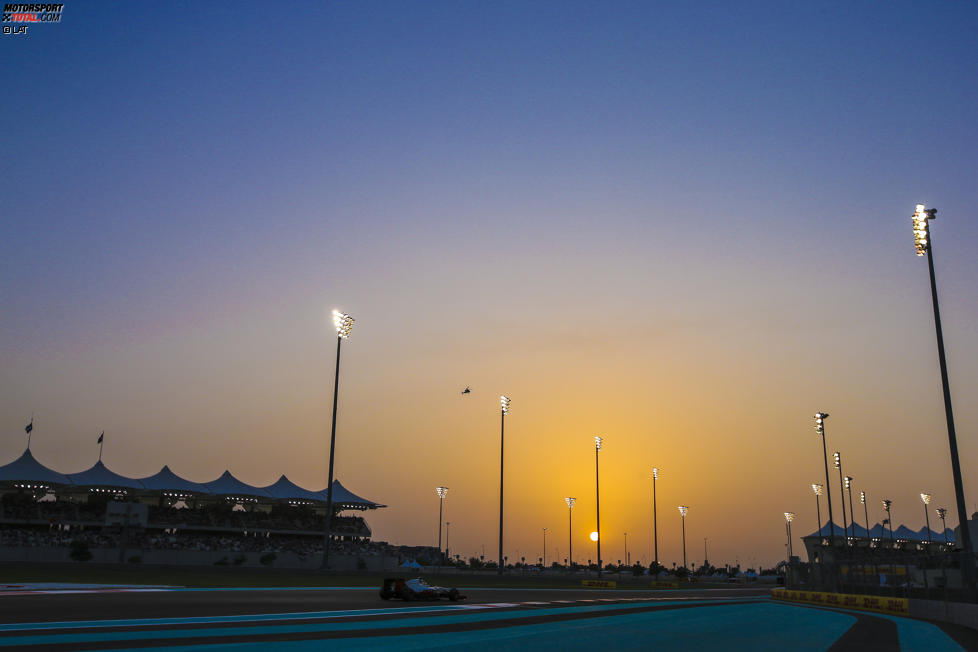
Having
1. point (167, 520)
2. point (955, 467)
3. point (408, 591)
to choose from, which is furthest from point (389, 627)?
point (167, 520)

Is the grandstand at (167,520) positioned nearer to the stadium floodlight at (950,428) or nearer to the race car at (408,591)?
the race car at (408,591)

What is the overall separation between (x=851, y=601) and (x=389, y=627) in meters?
31.7

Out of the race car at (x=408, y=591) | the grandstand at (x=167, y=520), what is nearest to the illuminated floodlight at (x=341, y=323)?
the race car at (x=408, y=591)

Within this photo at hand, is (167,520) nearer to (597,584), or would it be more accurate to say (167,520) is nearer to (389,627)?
(597,584)

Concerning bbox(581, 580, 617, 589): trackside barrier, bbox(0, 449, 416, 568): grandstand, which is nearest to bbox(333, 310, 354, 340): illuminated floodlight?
bbox(0, 449, 416, 568): grandstand

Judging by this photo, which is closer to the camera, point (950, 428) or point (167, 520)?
point (950, 428)

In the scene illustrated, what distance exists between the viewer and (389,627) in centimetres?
2003

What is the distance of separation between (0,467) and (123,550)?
69.4ft

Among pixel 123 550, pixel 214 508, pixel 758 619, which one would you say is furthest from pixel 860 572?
pixel 214 508

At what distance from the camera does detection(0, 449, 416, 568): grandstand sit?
61.0m

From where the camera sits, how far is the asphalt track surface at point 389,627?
16.1 meters

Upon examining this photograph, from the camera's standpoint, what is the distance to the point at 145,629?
17.6 m

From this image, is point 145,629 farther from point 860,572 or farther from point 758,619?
point 860,572

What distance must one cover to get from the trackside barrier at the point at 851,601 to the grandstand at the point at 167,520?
35791mm
